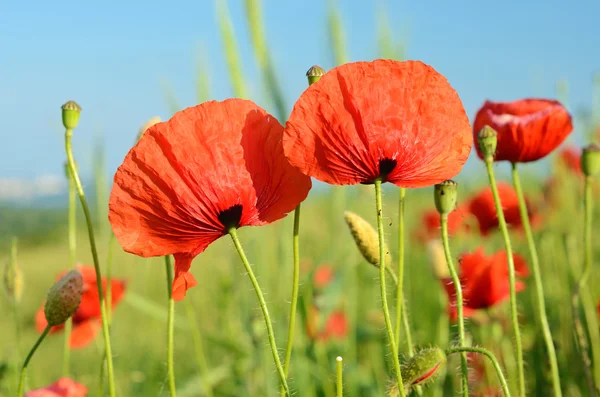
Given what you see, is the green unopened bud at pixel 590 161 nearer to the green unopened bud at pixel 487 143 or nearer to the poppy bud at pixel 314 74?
the green unopened bud at pixel 487 143

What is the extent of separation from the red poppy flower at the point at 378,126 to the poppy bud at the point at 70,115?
199mm

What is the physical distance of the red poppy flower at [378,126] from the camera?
18.6 inches

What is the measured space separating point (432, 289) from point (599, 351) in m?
1.19

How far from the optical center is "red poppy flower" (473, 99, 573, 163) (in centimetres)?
74

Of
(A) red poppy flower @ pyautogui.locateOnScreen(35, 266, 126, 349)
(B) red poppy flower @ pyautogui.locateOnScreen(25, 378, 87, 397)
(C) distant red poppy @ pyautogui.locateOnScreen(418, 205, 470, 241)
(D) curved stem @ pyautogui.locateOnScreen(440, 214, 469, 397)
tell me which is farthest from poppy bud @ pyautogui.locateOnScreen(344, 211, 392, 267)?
(C) distant red poppy @ pyautogui.locateOnScreen(418, 205, 470, 241)

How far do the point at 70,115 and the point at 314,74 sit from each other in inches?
8.3

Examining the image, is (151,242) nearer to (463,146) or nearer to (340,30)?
(463,146)

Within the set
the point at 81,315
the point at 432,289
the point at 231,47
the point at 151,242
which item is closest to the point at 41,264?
the point at 432,289

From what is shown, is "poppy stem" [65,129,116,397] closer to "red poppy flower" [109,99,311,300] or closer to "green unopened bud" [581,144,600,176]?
"red poppy flower" [109,99,311,300]

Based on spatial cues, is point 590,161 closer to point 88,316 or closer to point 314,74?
point 314,74

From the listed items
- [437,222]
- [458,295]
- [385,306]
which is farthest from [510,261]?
[437,222]

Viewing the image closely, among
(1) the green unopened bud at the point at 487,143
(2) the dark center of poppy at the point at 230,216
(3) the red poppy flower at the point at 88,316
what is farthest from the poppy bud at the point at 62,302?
(3) the red poppy flower at the point at 88,316

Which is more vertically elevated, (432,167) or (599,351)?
(432,167)

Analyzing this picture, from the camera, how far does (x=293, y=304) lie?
472 millimetres
